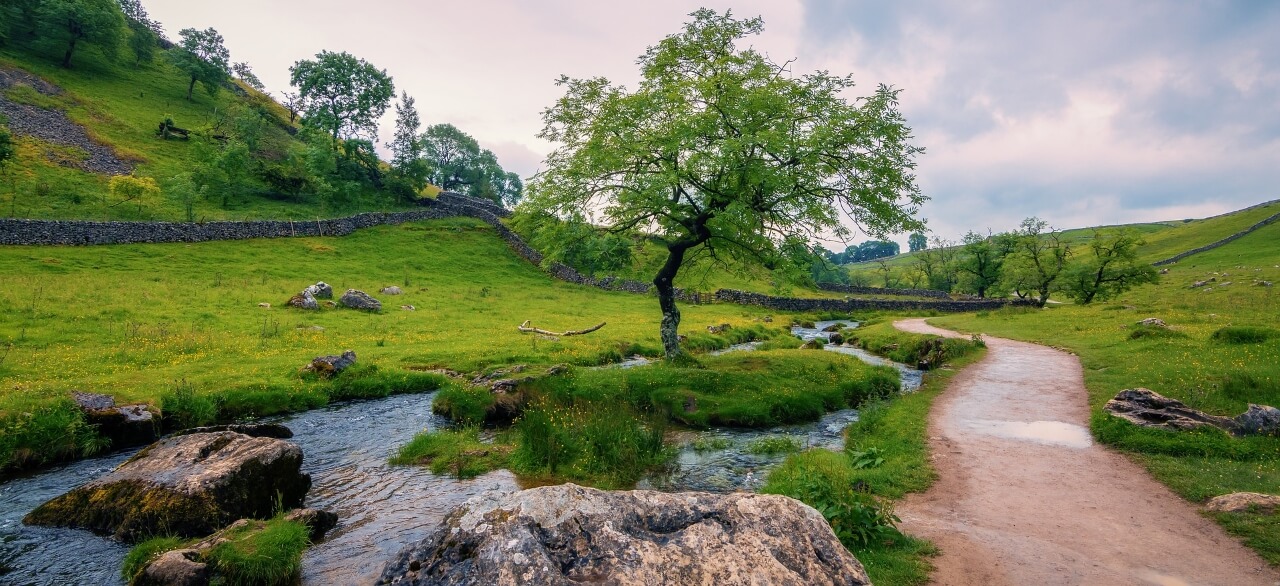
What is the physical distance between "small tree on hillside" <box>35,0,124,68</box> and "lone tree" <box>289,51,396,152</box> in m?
29.5

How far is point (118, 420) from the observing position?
14906 mm

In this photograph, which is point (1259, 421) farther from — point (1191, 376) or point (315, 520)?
point (315, 520)

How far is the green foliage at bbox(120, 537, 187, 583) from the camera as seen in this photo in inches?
339

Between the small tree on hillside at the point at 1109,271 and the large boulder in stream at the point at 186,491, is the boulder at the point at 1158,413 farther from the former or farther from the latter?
the small tree on hillside at the point at 1109,271

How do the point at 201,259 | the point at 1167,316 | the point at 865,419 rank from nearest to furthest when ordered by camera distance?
the point at 865,419 < the point at 1167,316 < the point at 201,259

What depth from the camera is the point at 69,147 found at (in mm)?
59625

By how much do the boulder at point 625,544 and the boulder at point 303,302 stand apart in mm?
33995

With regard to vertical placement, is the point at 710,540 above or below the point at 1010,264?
below

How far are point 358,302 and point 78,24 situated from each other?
89039 mm

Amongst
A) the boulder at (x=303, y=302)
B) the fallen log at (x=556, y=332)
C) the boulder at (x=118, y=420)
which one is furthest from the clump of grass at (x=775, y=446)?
the boulder at (x=303, y=302)

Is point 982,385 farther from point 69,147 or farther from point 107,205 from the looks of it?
point 69,147

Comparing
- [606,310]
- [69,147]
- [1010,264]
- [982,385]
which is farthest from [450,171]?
[982,385]

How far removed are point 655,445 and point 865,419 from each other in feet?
25.8

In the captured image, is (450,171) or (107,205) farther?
(450,171)
